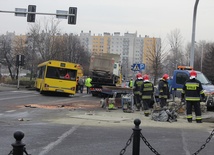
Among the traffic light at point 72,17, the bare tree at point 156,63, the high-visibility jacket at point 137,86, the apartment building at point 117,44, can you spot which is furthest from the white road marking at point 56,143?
the apartment building at point 117,44

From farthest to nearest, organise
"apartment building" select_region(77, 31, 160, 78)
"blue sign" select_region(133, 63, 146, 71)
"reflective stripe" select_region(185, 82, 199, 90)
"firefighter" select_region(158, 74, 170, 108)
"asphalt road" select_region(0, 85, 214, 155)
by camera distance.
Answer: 1. "apartment building" select_region(77, 31, 160, 78)
2. "blue sign" select_region(133, 63, 146, 71)
3. "firefighter" select_region(158, 74, 170, 108)
4. "reflective stripe" select_region(185, 82, 199, 90)
5. "asphalt road" select_region(0, 85, 214, 155)

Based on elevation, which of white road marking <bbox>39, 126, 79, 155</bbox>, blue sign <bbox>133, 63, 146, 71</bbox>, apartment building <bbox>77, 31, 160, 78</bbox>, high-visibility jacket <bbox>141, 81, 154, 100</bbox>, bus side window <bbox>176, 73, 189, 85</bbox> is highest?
apartment building <bbox>77, 31, 160, 78</bbox>

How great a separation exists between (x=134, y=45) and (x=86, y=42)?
18.1 m

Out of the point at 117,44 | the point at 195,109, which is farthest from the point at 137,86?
the point at 117,44

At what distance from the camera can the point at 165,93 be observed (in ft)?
55.8

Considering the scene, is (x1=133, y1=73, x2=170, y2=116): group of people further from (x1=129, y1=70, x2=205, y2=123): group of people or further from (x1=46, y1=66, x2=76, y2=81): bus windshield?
(x1=46, y1=66, x2=76, y2=81): bus windshield

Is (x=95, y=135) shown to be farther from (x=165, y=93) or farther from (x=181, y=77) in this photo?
(x=181, y=77)

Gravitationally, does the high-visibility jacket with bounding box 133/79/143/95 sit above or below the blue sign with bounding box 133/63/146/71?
below

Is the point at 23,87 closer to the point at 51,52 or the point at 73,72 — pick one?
the point at 51,52

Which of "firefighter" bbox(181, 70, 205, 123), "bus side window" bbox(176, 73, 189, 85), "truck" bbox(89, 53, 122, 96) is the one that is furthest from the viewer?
"truck" bbox(89, 53, 122, 96)

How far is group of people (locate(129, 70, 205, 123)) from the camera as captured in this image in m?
13.6

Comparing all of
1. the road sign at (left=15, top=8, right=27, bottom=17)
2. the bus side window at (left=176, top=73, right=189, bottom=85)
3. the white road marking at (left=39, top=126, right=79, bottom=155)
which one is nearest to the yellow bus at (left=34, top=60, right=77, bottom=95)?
the road sign at (left=15, top=8, right=27, bottom=17)

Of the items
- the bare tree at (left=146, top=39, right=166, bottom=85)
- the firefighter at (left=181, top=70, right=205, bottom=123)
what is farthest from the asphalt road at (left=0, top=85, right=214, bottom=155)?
the bare tree at (left=146, top=39, right=166, bottom=85)

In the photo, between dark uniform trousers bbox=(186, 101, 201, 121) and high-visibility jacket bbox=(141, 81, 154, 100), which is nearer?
dark uniform trousers bbox=(186, 101, 201, 121)
